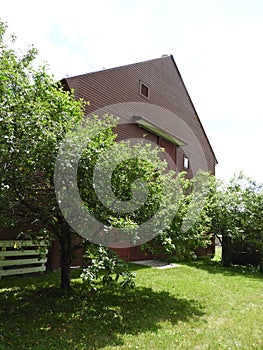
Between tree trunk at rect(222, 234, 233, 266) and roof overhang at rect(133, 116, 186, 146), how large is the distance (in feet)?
19.0

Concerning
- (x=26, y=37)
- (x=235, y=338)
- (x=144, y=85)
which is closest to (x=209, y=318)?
(x=235, y=338)

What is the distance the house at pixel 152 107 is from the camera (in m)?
10.9

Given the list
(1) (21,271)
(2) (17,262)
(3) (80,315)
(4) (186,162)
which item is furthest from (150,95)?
(3) (80,315)

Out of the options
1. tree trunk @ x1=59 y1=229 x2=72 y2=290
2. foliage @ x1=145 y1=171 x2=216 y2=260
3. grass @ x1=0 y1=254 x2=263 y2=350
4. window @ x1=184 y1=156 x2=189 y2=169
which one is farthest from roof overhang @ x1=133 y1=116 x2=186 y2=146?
tree trunk @ x1=59 y1=229 x2=72 y2=290

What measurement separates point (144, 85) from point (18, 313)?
A: 11735mm

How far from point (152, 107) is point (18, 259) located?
980 cm

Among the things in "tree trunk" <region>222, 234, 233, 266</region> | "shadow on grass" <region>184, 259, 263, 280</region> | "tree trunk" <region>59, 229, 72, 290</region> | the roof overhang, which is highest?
the roof overhang

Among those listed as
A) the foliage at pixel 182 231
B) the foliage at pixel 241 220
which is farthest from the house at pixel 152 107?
the foliage at pixel 182 231

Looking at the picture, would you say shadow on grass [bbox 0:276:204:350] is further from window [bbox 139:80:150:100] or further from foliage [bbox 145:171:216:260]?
window [bbox 139:80:150:100]

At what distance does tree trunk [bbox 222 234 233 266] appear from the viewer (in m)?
13.3

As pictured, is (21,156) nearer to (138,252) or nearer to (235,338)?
(235,338)

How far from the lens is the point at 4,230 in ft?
26.3

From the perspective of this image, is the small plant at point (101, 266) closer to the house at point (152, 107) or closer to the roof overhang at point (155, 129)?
the house at point (152, 107)

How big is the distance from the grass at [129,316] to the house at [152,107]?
4.94 metres
